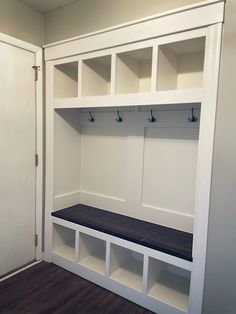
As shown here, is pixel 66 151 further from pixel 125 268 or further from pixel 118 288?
pixel 118 288

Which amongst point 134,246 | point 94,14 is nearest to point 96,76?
point 94,14

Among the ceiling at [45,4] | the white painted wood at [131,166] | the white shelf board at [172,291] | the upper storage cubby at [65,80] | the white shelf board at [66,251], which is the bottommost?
the white shelf board at [172,291]

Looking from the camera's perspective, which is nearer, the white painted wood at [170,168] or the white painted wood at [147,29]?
the white painted wood at [147,29]

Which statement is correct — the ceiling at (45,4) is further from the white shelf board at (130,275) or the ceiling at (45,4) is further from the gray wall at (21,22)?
the white shelf board at (130,275)

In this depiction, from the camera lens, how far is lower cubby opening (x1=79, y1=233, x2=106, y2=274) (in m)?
2.35

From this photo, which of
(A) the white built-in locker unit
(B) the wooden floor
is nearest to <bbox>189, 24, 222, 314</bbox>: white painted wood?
(A) the white built-in locker unit

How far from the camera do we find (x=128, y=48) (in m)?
1.93

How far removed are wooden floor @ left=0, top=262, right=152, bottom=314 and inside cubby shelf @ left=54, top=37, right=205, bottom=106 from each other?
164 centimetres

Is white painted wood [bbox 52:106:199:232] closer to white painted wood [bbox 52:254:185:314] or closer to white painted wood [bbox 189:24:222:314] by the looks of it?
white painted wood [bbox 189:24:222:314]

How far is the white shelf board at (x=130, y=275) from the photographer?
211cm

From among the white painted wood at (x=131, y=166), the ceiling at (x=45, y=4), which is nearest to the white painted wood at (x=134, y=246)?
the white painted wood at (x=131, y=166)

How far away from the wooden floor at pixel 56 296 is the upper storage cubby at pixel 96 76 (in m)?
1.73

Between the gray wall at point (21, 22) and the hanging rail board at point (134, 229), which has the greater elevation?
the gray wall at point (21, 22)

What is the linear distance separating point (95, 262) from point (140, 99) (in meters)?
1.59
